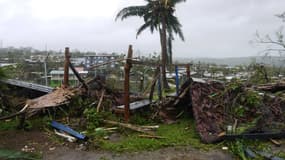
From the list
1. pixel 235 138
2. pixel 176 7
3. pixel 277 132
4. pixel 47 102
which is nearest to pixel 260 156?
pixel 235 138

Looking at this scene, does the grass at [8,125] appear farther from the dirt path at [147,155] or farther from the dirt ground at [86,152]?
the dirt path at [147,155]

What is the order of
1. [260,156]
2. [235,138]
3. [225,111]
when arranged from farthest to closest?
[225,111] → [235,138] → [260,156]

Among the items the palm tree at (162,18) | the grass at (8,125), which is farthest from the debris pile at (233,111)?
the palm tree at (162,18)

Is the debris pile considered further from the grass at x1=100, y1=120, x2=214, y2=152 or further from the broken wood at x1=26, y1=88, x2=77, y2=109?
the broken wood at x1=26, y1=88, x2=77, y2=109

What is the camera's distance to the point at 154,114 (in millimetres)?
5969

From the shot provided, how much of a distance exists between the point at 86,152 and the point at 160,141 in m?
1.31

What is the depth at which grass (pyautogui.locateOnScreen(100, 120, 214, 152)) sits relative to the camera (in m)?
4.12

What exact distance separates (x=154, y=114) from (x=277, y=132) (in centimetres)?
268

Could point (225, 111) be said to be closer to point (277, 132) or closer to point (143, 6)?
point (277, 132)

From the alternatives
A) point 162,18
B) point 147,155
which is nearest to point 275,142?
point 147,155

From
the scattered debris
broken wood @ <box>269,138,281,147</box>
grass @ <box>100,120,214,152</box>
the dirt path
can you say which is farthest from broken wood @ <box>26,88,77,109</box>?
broken wood @ <box>269,138,281,147</box>

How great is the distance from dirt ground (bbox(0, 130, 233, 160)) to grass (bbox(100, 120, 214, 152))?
0.47 feet

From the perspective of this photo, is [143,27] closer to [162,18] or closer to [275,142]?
[162,18]

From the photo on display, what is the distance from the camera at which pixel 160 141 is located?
172 inches
